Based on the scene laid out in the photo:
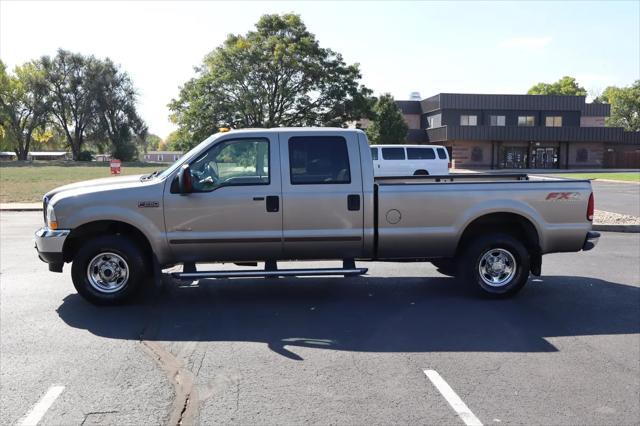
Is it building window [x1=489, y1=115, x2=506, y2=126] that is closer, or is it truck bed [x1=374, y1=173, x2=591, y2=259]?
truck bed [x1=374, y1=173, x2=591, y2=259]

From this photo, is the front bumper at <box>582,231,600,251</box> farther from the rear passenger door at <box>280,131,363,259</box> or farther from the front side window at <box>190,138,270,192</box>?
the front side window at <box>190,138,270,192</box>

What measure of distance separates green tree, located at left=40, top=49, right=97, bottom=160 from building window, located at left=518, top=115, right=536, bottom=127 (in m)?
58.5

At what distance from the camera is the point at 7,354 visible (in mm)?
5086

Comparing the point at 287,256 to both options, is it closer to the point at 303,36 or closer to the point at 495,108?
the point at 303,36

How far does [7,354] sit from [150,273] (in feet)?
6.35

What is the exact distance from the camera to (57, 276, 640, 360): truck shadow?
5527mm

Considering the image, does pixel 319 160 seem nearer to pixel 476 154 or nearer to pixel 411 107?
pixel 476 154

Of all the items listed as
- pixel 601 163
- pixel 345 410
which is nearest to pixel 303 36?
pixel 601 163

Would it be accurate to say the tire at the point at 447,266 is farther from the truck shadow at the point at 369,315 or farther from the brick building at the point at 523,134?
the brick building at the point at 523,134

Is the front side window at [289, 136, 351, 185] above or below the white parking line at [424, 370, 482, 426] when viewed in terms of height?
above

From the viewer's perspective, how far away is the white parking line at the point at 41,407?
3771mm

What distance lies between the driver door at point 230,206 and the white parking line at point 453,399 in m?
2.72

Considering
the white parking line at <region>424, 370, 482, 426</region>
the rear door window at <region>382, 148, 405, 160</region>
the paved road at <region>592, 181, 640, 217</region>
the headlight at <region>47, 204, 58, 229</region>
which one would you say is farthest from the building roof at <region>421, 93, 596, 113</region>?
the white parking line at <region>424, 370, 482, 426</region>

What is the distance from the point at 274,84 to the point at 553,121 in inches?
1247
